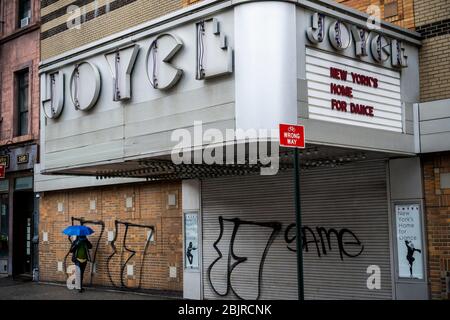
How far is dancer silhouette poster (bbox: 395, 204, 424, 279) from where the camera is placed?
11312mm

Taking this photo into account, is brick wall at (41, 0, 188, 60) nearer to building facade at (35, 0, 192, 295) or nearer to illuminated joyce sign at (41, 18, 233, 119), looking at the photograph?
building facade at (35, 0, 192, 295)

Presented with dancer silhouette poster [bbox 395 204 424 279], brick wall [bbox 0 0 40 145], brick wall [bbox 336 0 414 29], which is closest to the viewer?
dancer silhouette poster [bbox 395 204 424 279]

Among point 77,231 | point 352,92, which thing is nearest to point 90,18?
point 77,231

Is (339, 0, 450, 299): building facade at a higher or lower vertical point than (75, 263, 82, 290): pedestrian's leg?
higher

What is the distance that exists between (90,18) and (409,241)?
39.2 ft

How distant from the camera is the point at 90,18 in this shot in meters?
18.8

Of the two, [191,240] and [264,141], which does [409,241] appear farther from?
[191,240]

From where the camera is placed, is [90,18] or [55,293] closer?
[55,293]

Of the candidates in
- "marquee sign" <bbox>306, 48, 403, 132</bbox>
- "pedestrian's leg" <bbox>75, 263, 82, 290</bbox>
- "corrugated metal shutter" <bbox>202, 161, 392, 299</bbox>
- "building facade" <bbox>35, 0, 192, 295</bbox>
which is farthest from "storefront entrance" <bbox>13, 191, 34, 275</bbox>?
"marquee sign" <bbox>306, 48, 403, 132</bbox>

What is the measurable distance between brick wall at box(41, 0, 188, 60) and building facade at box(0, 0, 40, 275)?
2.66ft

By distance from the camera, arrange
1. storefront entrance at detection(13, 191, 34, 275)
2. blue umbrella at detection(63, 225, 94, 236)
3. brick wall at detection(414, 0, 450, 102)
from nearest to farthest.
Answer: brick wall at detection(414, 0, 450, 102) → blue umbrella at detection(63, 225, 94, 236) → storefront entrance at detection(13, 191, 34, 275)
